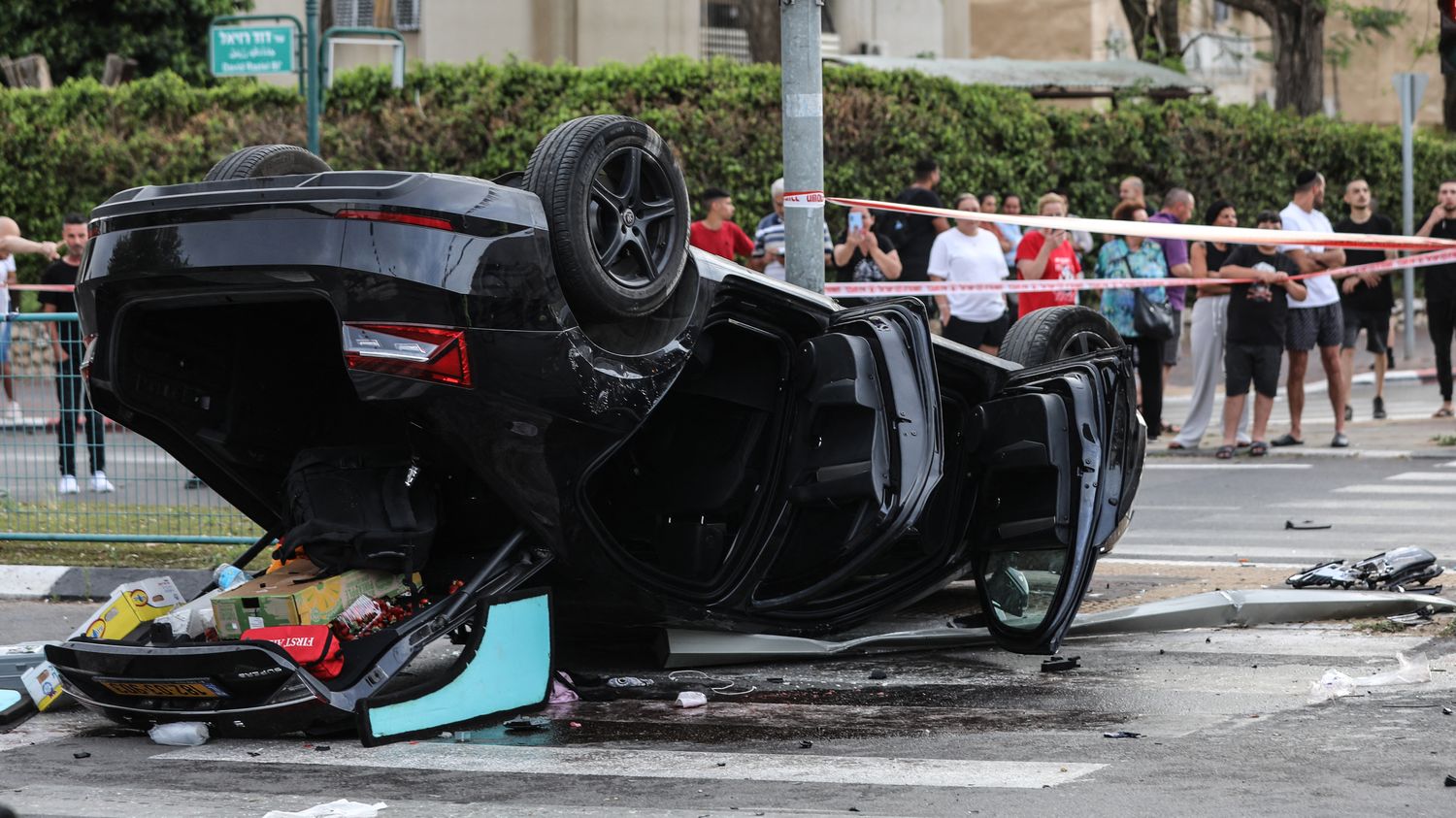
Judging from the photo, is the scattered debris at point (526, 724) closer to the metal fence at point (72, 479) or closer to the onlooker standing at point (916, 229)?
the metal fence at point (72, 479)

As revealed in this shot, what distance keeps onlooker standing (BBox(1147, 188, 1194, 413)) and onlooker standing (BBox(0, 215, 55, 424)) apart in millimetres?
8344

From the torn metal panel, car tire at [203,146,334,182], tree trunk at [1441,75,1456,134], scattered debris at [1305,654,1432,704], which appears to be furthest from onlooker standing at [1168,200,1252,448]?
tree trunk at [1441,75,1456,134]

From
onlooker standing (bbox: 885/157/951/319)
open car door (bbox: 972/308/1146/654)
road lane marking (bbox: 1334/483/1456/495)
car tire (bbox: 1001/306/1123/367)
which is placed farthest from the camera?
onlooker standing (bbox: 885/157/951/319)

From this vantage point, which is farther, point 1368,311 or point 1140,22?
point 1140,22

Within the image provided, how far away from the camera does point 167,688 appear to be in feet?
18.2

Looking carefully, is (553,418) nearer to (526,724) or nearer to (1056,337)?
(526,724)

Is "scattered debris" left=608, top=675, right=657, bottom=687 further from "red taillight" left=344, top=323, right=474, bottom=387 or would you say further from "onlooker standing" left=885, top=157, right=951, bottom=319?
"onlooker standing" left=885, top=157, right=951, bottom=319

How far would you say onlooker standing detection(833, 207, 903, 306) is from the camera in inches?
565

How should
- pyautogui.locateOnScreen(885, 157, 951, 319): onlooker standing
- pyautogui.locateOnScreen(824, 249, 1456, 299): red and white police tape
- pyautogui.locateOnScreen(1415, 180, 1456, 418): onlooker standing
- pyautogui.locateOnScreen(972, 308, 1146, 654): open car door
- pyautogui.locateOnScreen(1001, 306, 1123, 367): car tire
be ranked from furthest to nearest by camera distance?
pyautogui.locateOnScreen(1415, 180, 1456, 418): onlooker standing → pyautogui.locateOnScreen(885, 157, 951, 319): onlooker standing → pyautogui.locateOnScreen(824, 249, 1456, 299): red and white police tape → pyautogui.locateOnScreen(1001, 306, 1123, 367): car tire → pyautogui.locateOnScreen(972, 308, 1146, 654): open car door

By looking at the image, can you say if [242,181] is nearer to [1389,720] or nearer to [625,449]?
[625,449]

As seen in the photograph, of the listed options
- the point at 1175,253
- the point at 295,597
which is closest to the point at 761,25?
the point at 1175,253

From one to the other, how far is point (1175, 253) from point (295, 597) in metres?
10.4

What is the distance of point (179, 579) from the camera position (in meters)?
8.70

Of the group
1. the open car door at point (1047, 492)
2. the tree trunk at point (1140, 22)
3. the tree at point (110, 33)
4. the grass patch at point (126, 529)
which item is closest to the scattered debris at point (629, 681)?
the open car door at point (1047, 492)
